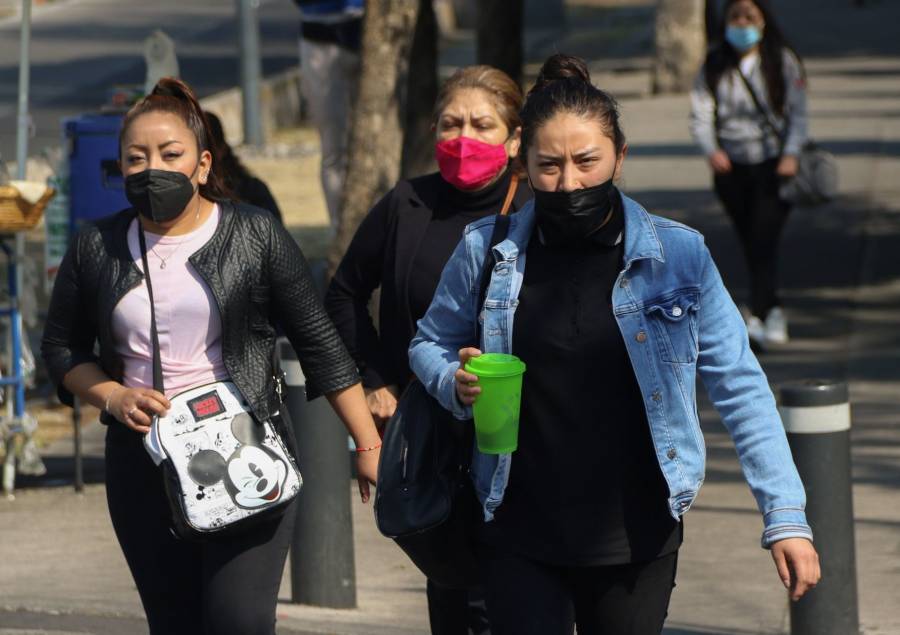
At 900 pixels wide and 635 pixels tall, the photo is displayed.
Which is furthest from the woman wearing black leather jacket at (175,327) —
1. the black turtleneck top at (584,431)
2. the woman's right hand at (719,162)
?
the woman's right hand at (719,162)

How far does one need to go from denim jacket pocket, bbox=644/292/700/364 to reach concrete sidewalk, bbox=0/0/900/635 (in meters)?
1.93

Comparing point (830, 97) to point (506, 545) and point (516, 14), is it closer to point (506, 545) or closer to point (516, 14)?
point (516, 14)

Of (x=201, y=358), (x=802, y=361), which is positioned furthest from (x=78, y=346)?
(x=802, y=361)

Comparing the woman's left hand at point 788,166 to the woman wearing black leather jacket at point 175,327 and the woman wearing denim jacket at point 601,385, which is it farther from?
the woman wearing denim jacket at point 601,385

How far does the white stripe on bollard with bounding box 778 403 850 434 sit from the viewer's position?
4.87 metres

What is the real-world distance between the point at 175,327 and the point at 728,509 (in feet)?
11.7

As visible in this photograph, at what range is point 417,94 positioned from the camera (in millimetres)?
11672

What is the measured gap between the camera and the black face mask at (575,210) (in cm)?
330

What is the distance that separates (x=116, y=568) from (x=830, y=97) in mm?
17164

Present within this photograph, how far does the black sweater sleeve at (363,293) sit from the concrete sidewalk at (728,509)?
→ 0.91 meters

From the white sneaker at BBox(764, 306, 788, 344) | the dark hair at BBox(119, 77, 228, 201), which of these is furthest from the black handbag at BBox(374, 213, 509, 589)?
the white sneaker at BBox(764, 306, 788, 344)

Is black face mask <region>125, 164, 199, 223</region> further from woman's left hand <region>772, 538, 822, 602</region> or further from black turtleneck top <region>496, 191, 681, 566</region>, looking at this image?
woman's left hand <region>772, 538, 822, 602</region>

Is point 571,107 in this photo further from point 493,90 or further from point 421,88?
point 421,88

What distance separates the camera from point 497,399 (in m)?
3.22
